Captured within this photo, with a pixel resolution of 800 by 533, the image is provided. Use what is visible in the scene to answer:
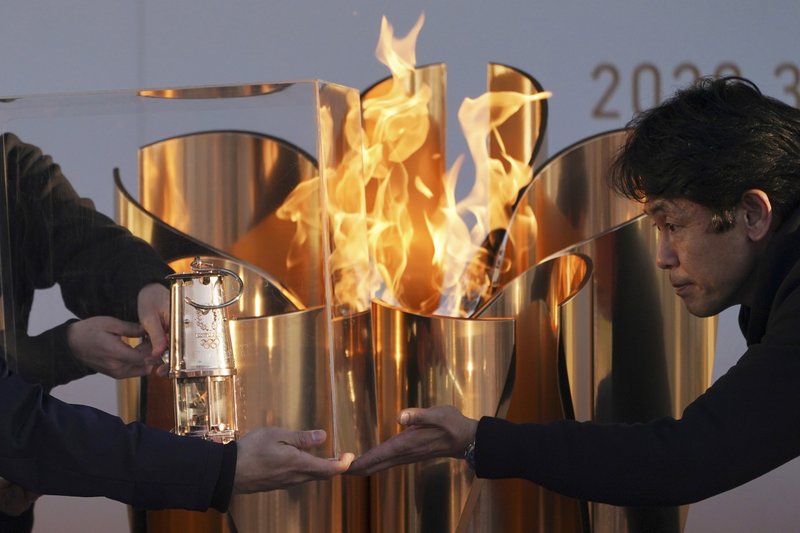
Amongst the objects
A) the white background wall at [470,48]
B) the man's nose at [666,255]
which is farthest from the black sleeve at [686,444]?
the white background wall at [470,48]

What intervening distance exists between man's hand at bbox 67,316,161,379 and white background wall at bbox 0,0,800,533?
600 mm

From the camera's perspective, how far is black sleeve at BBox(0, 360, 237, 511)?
1091mm

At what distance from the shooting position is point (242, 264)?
1.20 meters

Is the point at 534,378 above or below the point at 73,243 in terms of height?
below

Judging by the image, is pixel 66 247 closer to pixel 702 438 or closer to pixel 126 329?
pixel 126 329

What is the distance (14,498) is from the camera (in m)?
1.23

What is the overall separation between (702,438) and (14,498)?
77 centimetres

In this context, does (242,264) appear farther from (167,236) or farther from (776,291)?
Result: (776,291)

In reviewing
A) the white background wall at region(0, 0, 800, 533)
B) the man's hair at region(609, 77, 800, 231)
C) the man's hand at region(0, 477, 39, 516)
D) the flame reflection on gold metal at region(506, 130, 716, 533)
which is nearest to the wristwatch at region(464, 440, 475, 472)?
the flame reflection on gold metal at region(506, 130, 716, 533)

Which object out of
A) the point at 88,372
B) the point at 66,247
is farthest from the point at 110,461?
the point at 66,247

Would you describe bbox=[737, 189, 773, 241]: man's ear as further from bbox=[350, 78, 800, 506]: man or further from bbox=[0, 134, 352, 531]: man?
bbox=[0, 134, 352, 531]: man

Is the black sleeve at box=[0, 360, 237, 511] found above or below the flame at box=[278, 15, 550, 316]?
below

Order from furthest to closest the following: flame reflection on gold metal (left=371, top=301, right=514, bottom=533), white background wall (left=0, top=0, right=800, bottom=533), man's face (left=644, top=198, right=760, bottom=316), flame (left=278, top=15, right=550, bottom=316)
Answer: white background wall (left=0, top=0, right=800, bottom=533) < flame (left=278, top=15, right=550, bottom=316) < flame reflection on gold metal (left=371, top=301, right=514, bottom=533) < man's face (left=644, top=198, right=760, bottom=316)

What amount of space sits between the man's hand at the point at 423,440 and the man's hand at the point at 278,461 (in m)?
0.06
